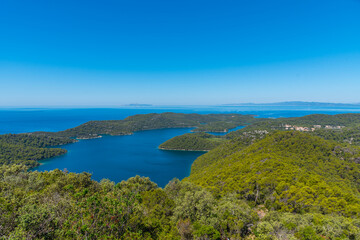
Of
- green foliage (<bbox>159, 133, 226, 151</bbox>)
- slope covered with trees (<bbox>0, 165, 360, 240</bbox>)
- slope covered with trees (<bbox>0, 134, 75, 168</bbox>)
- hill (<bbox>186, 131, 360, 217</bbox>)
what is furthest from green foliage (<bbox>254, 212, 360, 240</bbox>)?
slope covered with trees (<bbox>0, 134, 75, 168</bbox>)

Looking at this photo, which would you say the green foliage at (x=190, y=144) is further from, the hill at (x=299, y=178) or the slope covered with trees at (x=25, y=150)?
the slope covered with trees at (x=25, y=150)

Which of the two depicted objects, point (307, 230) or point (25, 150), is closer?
point (307, 230)

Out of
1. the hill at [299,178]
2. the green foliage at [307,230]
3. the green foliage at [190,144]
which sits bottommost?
the green foliage at [190,144]

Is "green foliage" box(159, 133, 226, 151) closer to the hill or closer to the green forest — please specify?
the hill

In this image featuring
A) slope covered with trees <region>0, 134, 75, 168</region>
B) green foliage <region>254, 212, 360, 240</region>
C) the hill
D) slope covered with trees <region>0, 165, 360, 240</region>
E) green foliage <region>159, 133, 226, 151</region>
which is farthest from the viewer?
green foliage <region>159, 133, 226, 151</region>

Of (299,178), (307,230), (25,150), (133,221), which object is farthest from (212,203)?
(25,150)

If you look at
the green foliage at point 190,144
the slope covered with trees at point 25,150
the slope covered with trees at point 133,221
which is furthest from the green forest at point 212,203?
the slope covered with trees at point 25,150

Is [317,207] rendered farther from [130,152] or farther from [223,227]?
[130,152]

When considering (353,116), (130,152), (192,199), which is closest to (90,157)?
(130,152)

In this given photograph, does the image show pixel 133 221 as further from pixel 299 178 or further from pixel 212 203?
pixel 299 178
